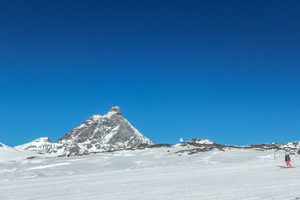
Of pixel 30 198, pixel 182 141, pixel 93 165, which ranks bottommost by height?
pixel 30 198

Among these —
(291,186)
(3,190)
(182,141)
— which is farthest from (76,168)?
(182,141)

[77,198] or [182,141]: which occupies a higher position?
[182,141]

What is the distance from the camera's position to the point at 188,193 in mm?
11914

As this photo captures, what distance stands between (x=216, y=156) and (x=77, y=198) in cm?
2113

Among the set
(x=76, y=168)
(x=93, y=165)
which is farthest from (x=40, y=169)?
(x=93, y=165)

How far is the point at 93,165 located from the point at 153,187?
53.8 ft

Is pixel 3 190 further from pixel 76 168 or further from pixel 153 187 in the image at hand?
pixel 76 168

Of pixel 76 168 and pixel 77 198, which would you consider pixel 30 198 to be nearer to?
pixel 77 198

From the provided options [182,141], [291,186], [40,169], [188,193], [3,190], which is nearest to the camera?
[188,193]

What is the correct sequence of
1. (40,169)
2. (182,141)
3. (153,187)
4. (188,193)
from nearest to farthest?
(188,193)
(153,187)
(40,169)
(182,141)

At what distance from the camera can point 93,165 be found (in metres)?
29.1

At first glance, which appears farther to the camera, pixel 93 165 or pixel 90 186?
pixel 93 165

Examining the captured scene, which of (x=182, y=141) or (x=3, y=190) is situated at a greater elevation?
(x=182, y=141)

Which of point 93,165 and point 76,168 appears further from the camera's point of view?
point 93,165
